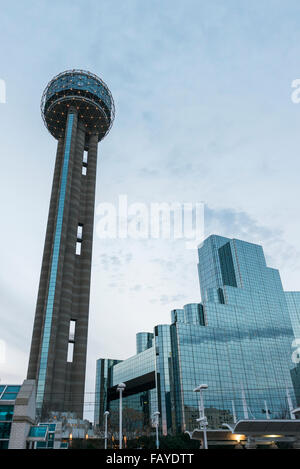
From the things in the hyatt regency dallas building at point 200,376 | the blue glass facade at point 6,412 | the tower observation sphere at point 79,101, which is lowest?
the blue glass facade at point 6,412

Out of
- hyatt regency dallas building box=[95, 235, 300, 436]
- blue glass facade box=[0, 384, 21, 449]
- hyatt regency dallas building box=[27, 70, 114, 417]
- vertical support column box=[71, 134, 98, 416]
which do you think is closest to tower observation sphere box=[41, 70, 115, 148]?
hyatt regency dallas building box=[27, 70, 114, 417]

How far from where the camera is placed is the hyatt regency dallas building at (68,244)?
10312cm

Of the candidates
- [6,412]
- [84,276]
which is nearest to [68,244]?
[84,276]

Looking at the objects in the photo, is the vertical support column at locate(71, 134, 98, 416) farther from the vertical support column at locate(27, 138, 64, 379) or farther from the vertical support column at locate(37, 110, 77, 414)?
the vertical support column at locate(27, 138, 64, 379)

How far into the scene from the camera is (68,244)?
405 ft

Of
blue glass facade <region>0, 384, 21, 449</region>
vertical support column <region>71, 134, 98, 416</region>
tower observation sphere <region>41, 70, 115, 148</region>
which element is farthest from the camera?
tower observation sphere <region>41, 70, 115, 148</region>

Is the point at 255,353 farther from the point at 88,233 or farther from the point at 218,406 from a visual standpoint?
the point at 88,233

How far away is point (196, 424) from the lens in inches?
5576

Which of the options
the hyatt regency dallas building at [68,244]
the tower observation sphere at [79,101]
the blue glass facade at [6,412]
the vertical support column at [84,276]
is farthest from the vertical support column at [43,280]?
the blue glass facade at [6,412]

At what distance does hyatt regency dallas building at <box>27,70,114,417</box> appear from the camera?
103 meters

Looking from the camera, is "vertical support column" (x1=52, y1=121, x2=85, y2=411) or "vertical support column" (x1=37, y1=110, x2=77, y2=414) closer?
"vertical support column" (x1=37, y1=110, x2=77, y2=414)

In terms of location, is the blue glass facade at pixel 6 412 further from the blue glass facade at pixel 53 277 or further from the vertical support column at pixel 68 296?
the vertical support column at pixel 68 296

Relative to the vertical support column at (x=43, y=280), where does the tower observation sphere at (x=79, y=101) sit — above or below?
above

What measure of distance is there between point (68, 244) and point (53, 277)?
14.5 meters
